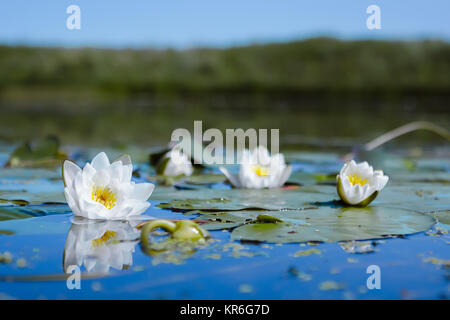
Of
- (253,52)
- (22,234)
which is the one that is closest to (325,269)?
(22,234)

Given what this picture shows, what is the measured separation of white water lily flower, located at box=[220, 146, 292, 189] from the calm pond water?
1.65 feet

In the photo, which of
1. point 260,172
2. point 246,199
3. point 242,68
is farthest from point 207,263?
point 242,68

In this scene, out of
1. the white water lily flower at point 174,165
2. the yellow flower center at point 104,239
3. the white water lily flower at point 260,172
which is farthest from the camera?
the white water lily flower at point 174,165

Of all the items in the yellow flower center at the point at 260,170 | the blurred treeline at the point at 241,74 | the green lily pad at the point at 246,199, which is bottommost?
the green lily pad at the point at 246,199

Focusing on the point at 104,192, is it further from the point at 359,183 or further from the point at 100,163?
the point at 359,183

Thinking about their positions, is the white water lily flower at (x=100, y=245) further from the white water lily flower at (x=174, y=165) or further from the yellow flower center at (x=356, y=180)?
the white water lily flower at (x=174, y=165)

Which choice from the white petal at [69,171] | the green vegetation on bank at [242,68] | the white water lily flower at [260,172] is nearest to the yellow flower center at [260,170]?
the white water lily flower at [260,172]

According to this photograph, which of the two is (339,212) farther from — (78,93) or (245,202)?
(78,93)

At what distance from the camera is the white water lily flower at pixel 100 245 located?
1.29m

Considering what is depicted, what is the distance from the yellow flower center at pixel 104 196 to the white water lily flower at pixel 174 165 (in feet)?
3.43

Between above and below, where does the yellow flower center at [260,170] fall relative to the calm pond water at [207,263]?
above

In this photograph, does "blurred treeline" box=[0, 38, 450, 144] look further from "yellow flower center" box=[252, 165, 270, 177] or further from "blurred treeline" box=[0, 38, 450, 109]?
"yellow flower center" box=[252, 165, 270, 177]

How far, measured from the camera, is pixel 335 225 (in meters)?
1.63

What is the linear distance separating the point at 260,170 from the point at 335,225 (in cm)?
77
